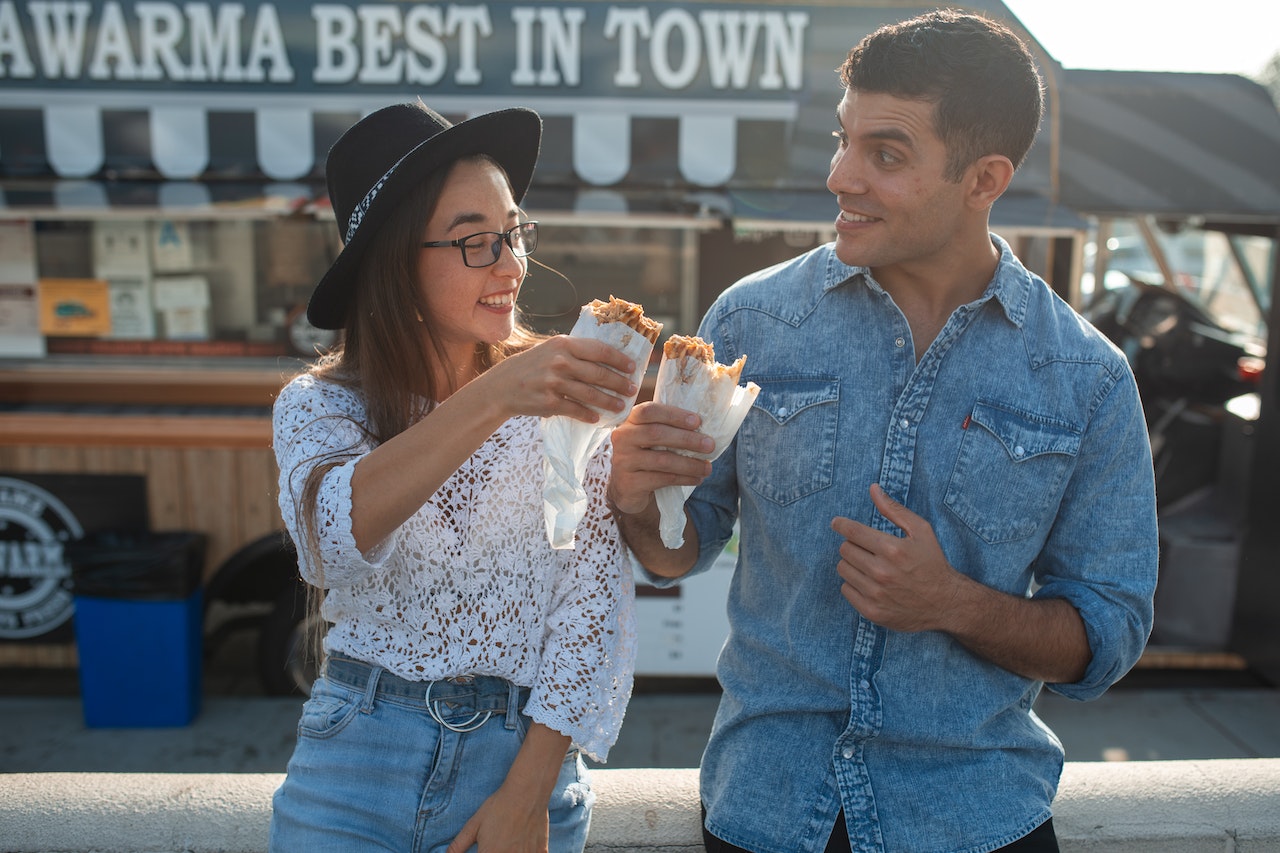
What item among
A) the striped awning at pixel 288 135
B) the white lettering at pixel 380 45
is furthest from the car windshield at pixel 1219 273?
the white lettering at pixel 380 45

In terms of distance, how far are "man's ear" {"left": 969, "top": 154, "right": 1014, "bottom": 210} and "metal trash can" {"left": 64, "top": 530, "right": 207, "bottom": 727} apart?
12.8ft

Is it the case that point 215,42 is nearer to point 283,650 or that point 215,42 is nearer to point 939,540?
point 283,650

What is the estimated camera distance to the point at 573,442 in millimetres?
1604

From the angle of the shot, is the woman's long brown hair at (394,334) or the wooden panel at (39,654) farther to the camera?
the wooden panel at (39,654)

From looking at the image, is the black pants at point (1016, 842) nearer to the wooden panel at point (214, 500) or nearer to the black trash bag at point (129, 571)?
the black trash bag at point (129, 571)

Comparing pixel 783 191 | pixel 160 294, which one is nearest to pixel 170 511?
pixel 160 294

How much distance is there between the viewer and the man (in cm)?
172

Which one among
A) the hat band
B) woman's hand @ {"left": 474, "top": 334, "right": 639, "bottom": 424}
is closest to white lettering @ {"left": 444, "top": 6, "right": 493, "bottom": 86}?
the hat band

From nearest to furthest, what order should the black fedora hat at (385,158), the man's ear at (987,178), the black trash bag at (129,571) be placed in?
the black fedora hat at (385,158) < the man's ear at (987,178) < the black trash bag at (129,571)

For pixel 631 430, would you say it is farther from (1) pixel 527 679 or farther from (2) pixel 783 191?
(2) pixel 783 191

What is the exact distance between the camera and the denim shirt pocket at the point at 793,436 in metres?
1.79

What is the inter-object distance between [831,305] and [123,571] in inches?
150

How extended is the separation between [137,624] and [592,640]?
142 inches

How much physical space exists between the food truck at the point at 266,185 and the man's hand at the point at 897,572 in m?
3.01
